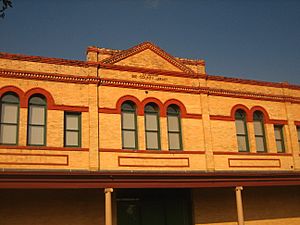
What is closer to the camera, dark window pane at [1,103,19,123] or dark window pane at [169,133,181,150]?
dark window pane at [1,103,19,123]

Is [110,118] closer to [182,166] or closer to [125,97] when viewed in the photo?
[125,97]

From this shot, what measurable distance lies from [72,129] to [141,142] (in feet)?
10.1

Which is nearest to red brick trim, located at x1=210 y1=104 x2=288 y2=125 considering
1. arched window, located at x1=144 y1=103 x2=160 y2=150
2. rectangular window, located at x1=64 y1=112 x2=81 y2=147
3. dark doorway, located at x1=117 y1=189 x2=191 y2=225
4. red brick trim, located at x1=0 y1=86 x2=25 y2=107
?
arched window, located at x1=144 y1=103 x2=160 y2=150

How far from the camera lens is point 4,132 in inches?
626

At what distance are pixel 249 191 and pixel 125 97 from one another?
798 centimetres

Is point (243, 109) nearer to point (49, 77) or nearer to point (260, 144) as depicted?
point (260, 144)

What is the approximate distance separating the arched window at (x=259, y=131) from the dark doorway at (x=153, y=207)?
4628 mm

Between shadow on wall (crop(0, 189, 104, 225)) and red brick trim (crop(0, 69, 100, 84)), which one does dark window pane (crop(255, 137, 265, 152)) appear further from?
red brick trim (crop(0, 69, 100, 84))

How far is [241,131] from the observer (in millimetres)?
20469

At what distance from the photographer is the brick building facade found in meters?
15.8

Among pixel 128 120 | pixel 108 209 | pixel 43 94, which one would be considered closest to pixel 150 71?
pixel 128 120

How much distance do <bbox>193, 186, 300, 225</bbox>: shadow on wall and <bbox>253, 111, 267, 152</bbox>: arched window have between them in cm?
210

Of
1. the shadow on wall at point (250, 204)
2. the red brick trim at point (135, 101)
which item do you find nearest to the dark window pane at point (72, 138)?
the red brick trim at point (135, 101)

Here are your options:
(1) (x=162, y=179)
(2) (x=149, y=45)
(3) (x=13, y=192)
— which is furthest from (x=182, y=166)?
(3) (x=13, y=192)
